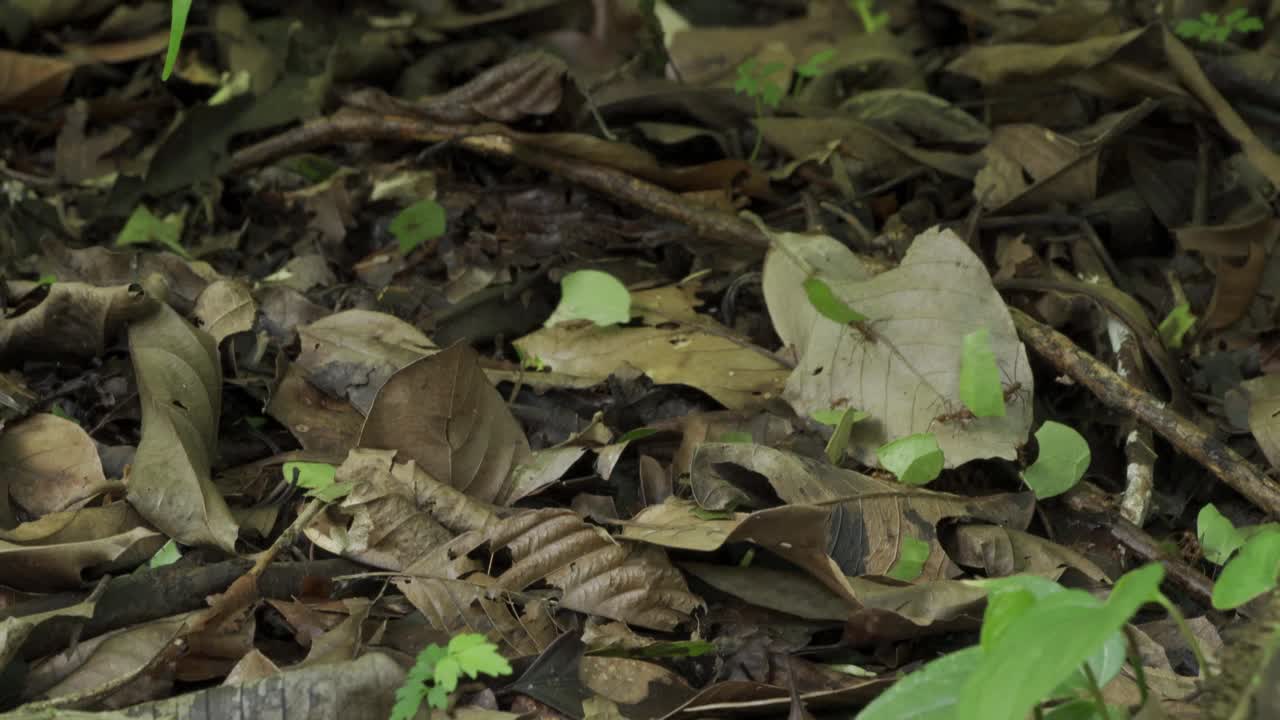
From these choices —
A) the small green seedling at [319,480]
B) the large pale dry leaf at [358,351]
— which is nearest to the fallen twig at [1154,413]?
the large pale dry leaf at [358,351]

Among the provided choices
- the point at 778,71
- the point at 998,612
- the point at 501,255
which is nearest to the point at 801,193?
the point at 778,71

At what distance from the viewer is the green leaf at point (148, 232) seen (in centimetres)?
253

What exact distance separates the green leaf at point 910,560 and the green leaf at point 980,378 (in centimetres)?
23

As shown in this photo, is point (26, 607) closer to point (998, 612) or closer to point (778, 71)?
point (998, 612)

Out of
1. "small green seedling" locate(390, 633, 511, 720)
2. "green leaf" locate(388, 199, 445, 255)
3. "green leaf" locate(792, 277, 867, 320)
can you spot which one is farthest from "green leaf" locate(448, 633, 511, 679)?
"green leaf" locate(388, 199, 445, 255)

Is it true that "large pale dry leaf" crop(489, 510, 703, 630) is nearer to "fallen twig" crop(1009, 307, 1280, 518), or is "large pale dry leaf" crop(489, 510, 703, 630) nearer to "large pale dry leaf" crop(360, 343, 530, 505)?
"large pale dry leaf" crop(360, 343, 530, 505)

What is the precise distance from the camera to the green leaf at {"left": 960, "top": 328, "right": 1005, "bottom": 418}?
1702 millimetres

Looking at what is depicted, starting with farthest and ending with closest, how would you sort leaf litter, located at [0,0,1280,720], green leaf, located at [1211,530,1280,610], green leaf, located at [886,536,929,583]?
green leaf, located at [886,536,929,583], leaf litter, located at [0,0,1280,720], green leaf, located at [1211,530,1280,610]

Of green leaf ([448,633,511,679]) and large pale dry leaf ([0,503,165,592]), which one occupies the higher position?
green leaf ([448,633,511,679])

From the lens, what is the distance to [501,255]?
2430 millimetres

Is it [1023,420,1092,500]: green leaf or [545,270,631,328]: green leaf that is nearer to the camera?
[1023,420,1092,500]: green leaf

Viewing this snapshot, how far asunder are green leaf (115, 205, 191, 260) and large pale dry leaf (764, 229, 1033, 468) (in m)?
1.40

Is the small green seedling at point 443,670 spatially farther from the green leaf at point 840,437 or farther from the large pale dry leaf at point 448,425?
the green leaf at point 840,437

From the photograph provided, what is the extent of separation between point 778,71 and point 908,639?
5.43 ft
